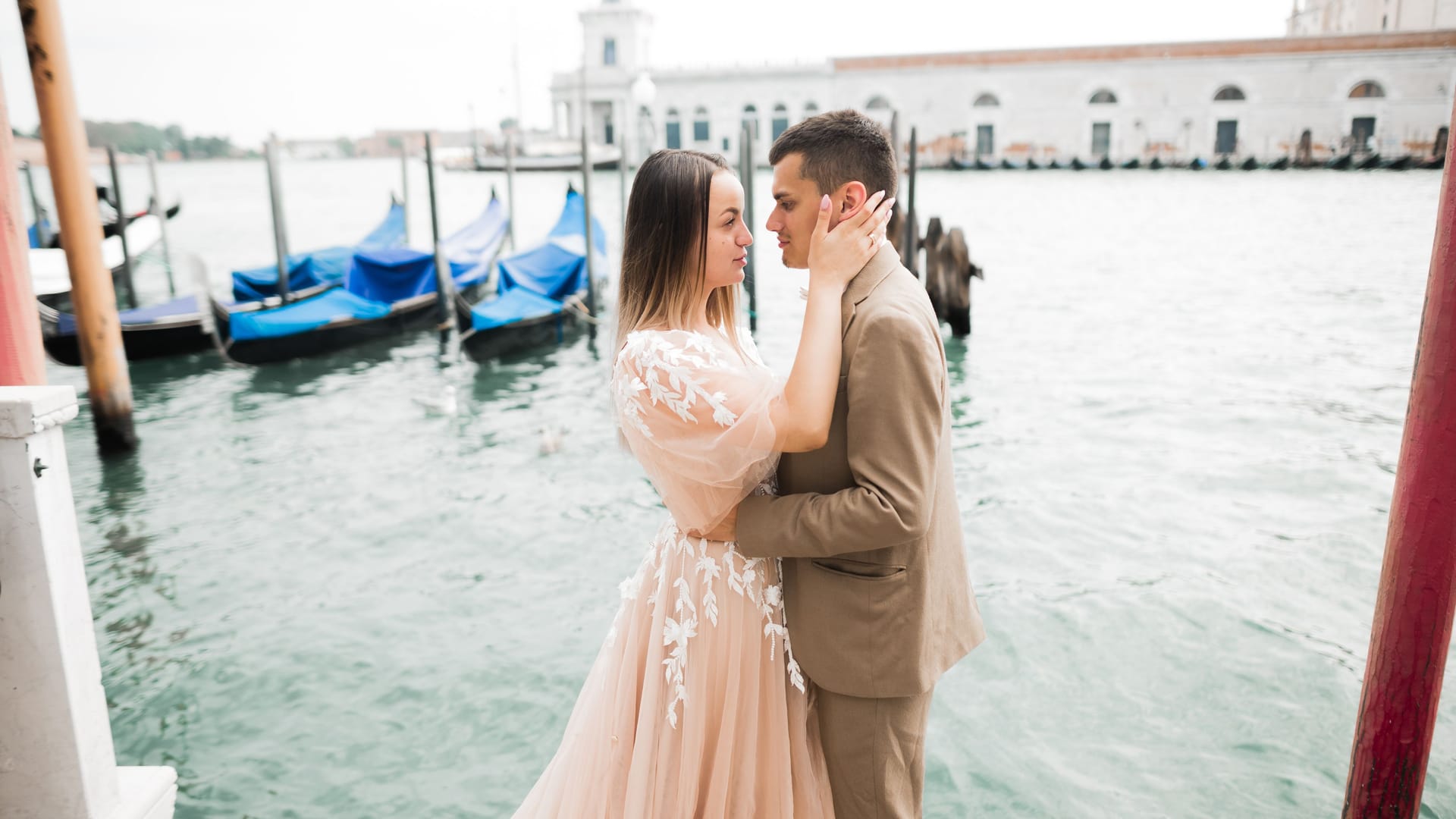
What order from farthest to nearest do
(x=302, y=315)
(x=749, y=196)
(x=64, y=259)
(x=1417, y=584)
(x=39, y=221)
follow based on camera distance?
1. (x=39, y=221)
2. (x=64, y=259)
3. (x=302, y=315)
4. (x=749, y=196)
5. (x=1417, y=584)

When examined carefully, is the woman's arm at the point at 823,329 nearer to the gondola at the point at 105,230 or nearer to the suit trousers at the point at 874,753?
the suit trousers at the point at 874,753

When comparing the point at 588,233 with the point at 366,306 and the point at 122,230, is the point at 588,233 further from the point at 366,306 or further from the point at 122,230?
the point at 122,230

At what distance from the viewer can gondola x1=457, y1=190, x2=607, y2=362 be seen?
941 cm

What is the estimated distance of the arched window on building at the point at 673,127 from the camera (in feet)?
160

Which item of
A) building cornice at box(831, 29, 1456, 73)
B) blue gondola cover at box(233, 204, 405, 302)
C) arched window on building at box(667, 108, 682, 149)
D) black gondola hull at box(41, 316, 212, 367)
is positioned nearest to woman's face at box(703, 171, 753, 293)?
black gondola hull at box(41, 316, 212, 367)

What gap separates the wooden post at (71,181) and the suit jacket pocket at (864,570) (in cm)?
564

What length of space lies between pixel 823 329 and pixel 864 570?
1.18ft

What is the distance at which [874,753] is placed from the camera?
1452 millimetres

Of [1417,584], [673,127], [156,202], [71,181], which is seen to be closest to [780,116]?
[673,127]

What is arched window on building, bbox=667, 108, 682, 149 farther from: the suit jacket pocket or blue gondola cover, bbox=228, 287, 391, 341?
the suit jacket pocket

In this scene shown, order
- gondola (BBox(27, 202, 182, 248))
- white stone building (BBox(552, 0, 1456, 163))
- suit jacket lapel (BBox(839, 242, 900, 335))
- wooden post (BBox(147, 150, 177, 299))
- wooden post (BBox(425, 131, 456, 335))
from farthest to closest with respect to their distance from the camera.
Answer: white stone building (BBox(552, 0, 1456, 163))
gondola (BBox(27, 202, 182, 248))
wooden post (BBox(147, 150, 177, 299))
wooden post (BBox(425, 131, 456, 335))
suit jacket lapel (BBox(839, 242, 900, 335))

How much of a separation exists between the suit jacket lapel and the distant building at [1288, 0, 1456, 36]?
30127 millimetres

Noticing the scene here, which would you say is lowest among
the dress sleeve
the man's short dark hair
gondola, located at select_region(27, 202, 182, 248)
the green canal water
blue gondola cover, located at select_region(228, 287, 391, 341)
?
the green canal water

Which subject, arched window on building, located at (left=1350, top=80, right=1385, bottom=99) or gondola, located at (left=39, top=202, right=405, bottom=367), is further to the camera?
arched window on building, located at (left=1350, top=80, right=1385, bottom=99)
